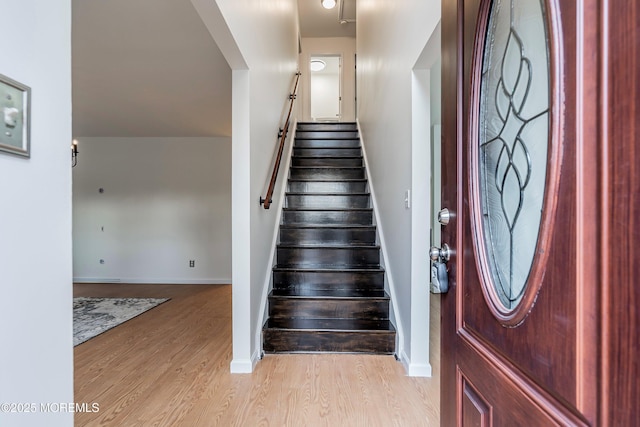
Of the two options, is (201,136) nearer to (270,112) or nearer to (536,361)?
(270,112)

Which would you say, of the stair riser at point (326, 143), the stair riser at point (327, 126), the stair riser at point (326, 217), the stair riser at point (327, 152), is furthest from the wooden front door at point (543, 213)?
the stair riser at point (327, 126)

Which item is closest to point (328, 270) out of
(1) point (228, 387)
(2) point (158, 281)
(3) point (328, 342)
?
(3) point (328, 342)

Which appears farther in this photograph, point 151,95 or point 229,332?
point 151,95

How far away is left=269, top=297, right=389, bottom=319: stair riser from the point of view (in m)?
2.55

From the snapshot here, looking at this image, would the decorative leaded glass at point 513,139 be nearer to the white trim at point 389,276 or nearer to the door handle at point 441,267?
the door handle at point 441,267

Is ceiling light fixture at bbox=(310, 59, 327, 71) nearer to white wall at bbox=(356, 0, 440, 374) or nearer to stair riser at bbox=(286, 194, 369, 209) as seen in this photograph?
white wall at bbox=(356, 0, 440, 374)

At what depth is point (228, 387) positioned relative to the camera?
6.42 feet

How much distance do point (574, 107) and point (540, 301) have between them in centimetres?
30

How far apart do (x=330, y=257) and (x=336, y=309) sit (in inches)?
21.0

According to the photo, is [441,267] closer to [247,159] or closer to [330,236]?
[247,159]

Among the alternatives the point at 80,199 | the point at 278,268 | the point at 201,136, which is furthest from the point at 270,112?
the point at 80,199

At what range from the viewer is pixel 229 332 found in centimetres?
293

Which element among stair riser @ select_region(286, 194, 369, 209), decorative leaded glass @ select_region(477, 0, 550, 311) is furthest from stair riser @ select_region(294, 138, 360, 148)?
decorative leaded glass @ select_region(477, 0, 550, 311)

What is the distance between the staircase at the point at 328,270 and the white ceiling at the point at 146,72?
1444 mm
